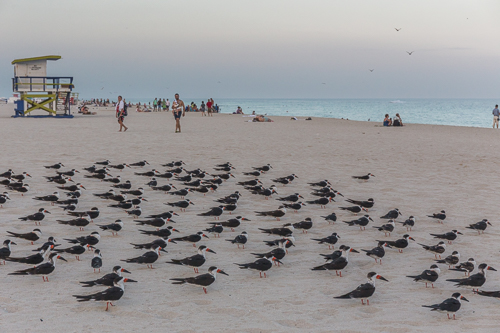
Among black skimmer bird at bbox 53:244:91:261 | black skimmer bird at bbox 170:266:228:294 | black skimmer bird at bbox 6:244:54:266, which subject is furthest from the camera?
black skimmer bird at bbox 53:244:91:261

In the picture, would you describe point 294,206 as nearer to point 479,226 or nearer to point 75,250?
point 479,226

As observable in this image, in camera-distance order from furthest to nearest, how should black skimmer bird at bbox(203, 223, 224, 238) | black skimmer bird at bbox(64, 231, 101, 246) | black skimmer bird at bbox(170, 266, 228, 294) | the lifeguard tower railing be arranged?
the lifeguard tower railing < black skimmer bird at bbox(203, 223, 224, 238) < black skimmer bird at bbox(64, 231, 101, 246) < black skimmer bird at bbox(170, 266, 228, 294)

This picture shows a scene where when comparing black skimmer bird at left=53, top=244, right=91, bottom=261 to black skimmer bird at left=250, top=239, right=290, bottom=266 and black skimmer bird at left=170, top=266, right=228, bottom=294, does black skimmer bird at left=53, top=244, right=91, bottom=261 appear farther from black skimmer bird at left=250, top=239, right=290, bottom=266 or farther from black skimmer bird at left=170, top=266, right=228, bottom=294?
black skimmer bird at left=250, top=239, right=290, bottom=266

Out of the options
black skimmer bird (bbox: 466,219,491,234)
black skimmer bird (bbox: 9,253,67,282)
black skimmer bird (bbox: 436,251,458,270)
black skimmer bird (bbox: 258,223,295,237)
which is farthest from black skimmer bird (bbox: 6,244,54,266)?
black skimmer bird (bbox: 466,219,491,234)

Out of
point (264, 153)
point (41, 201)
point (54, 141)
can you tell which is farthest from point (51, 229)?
point (54, 141)

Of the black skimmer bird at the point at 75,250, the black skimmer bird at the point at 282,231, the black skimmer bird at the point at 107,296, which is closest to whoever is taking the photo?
the black skimmer bird at the point at 107,296

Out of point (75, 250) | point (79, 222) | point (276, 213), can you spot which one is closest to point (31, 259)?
point (75, 250)

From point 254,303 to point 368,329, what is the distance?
162 centimetres

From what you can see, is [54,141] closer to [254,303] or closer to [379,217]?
[379,217]

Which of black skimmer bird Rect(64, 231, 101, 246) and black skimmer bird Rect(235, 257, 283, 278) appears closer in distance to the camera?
black skimmer bird Rect(235, 257, 283, 278)

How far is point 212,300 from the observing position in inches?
264

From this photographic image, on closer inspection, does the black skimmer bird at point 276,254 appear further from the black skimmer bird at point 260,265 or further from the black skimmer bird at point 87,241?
the black skimmer bird at point 87,241

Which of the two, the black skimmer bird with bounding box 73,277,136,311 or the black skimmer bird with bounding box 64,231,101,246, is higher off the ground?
the black skimmer bird with bounding box 64,231,101,246

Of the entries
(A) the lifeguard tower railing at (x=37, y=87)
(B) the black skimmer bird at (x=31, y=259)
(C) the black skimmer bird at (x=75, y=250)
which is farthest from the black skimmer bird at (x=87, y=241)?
(A) the lifeguard tower railing at (x=37, y=87)
